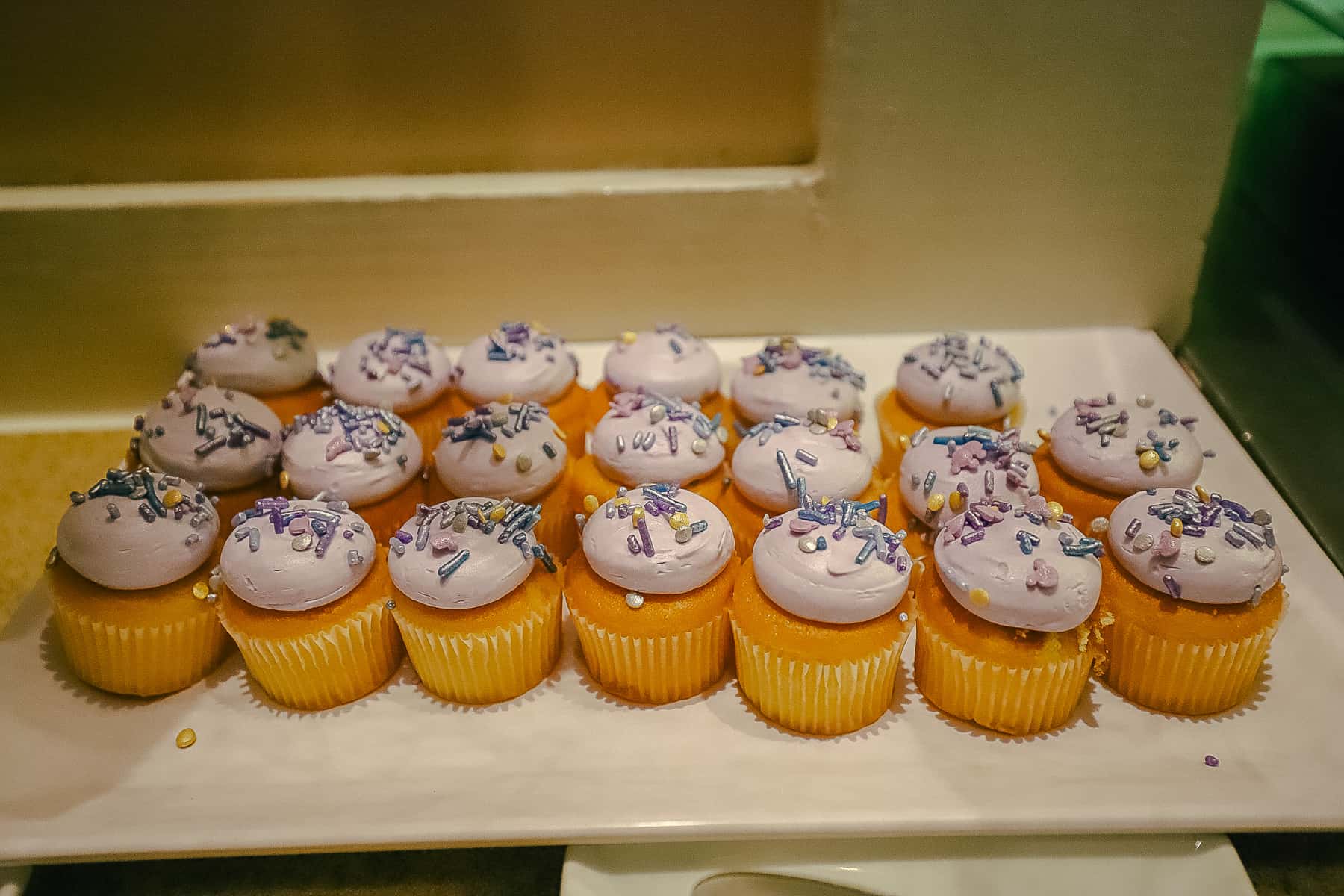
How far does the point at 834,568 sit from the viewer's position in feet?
5.67

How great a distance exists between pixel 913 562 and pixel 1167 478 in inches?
24.1

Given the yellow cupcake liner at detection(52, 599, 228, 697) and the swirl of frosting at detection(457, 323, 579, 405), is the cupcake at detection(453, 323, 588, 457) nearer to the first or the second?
the swirl of frosting at detection(457, 323, 579, 405)

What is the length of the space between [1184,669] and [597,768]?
111 cm

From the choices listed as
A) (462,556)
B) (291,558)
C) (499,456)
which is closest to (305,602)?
(291,558)

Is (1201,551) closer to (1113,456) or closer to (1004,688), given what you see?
(1113,456)

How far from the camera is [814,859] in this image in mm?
1655

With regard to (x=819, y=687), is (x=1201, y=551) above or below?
above

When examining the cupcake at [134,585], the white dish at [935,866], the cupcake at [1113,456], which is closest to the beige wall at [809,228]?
the cupcake at [1113,456]

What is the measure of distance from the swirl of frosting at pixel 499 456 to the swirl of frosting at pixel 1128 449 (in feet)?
3.75

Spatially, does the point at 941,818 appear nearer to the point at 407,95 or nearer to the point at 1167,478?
the point at 1167,478

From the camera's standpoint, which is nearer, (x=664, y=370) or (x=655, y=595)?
(x=655, y=595)

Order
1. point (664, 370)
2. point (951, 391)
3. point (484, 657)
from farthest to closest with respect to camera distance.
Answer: point (664, 370) → point (951, 391) → point (484, 657)

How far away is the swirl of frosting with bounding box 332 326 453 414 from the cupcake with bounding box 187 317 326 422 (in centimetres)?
12

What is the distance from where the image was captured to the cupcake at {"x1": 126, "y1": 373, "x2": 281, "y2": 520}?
6.97 ft
